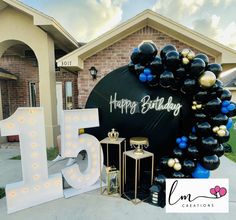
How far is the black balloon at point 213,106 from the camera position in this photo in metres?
2.48

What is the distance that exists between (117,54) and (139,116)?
2723 millimetres

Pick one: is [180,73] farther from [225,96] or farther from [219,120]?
[219,120]

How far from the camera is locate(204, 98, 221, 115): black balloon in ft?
8.13

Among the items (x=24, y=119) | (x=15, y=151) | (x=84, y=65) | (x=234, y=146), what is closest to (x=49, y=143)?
(x=15, y=151)

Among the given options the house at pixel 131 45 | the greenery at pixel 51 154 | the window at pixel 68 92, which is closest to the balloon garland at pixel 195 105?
the house at pixel 131 45

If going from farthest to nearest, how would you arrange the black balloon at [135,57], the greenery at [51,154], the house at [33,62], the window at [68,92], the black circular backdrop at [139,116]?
the window at [68,92] < the house at [33,62] < the greenery at [51,154] < the black circular backdrop at [139,116] < the black balloon at [135,57]

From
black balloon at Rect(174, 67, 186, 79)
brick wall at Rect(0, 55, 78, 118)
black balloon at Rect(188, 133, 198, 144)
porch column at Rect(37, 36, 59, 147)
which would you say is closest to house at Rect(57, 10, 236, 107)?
porch column at Rect(37, 36, 59, 147)

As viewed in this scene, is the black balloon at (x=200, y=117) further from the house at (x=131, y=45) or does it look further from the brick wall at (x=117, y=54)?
the brick wall at (x=117, y=54)

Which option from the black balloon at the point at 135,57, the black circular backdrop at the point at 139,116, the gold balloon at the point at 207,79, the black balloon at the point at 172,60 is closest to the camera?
the gold balloon at the point at 207,79

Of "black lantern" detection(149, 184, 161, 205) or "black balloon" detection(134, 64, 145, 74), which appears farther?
"black balloon" detection(134, 64, 145, 74)

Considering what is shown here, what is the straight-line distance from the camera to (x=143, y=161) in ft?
10.3

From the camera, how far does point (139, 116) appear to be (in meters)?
2.96

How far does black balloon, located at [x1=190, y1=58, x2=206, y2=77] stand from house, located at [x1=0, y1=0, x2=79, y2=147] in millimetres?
4198

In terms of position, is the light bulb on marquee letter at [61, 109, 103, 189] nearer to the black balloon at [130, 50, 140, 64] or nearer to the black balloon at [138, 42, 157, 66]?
the black balloon at [130, 50, 140, 64]
